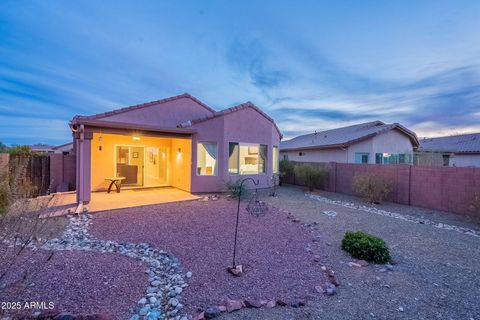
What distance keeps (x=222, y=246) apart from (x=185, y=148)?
746cm

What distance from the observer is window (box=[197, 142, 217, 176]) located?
36.5 feet

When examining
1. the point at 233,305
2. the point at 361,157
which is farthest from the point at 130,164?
the point at 361,157

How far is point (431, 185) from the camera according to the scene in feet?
30.5

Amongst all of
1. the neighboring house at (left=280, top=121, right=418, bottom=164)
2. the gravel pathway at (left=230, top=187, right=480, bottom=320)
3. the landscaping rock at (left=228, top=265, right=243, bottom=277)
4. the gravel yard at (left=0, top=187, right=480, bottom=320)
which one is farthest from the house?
the landscaping rock at (left=228, top=265, right=243, bottom=277)

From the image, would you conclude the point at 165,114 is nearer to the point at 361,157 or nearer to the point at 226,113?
the point at 226,113

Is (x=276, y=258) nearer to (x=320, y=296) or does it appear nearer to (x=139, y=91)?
(x=320, y=296)

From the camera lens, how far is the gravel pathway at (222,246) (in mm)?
3344

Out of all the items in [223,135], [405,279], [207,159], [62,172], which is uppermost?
[223,135]

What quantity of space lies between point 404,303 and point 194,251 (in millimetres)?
3522

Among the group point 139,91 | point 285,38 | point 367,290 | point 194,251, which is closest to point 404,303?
point 367,290

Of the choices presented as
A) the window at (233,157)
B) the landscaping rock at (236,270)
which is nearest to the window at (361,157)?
the window at (233,157)

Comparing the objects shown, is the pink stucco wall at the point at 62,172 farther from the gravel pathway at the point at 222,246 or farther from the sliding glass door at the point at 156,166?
the gravel pathway at the point at 222,246

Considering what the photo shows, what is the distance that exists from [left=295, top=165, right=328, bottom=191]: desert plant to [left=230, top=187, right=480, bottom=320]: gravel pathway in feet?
22.0

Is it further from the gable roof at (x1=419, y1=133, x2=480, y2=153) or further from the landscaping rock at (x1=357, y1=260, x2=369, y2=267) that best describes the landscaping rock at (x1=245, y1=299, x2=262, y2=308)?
the gable roof at (x1=419, y1=133, x2=480, y2=153)
